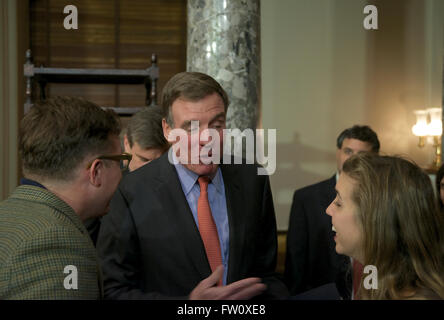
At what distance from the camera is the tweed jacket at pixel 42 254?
1077mm

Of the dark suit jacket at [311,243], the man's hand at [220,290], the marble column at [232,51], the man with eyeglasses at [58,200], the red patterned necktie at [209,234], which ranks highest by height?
the marble column at [232,51]

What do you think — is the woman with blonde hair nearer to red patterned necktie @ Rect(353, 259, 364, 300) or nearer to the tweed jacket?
red patterned necktie @ Rect(353, 259, 364, 300)

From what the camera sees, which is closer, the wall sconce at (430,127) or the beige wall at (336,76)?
the wall sconce at (430,127)

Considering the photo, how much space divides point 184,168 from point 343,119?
20.0 ft

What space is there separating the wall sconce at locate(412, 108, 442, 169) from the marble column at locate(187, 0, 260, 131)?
16.7ft

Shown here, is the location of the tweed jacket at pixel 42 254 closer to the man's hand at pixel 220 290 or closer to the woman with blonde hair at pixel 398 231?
the man's hand at pixel 220 290

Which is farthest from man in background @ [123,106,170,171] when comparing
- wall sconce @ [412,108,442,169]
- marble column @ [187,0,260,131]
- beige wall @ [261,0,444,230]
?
wall sconce @ [412,108,442,169]

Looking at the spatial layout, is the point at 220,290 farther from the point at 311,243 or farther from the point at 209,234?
the point at 311,243

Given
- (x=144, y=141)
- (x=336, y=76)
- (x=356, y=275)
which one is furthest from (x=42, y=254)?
(x=336, y=76)

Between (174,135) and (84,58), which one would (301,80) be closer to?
(84,58)

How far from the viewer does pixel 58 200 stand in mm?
1271

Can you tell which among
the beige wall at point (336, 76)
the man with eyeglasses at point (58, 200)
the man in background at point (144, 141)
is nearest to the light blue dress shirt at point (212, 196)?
the man with eyeglasses at point (58, 200)

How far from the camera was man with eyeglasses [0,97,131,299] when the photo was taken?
42.7 inches

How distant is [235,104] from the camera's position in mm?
2695
